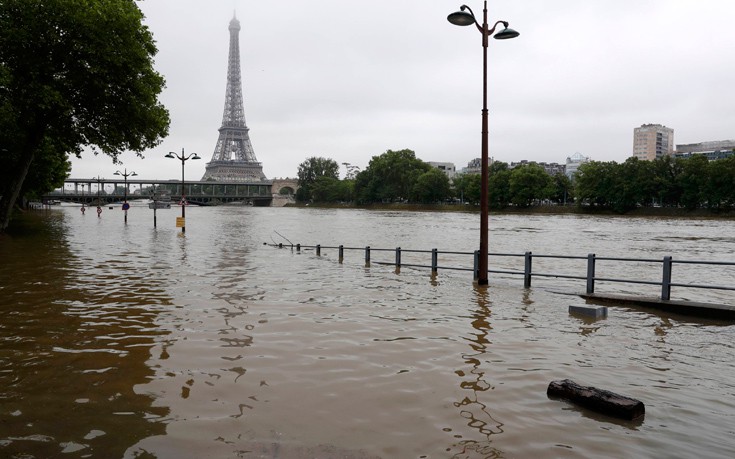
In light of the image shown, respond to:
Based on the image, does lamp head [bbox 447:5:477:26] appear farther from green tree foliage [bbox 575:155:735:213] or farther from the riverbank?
the riverbank

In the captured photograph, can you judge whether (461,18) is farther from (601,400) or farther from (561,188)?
(561,188)

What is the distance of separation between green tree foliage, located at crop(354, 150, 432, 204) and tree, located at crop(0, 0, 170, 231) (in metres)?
116

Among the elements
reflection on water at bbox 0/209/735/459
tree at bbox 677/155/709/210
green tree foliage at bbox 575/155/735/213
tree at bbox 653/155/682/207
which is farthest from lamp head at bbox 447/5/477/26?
tree at bbox 653/155/682/207

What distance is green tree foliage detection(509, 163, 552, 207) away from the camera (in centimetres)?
11719

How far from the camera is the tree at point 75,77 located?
26.3m

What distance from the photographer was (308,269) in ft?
65.9

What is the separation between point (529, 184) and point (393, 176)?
4495cm

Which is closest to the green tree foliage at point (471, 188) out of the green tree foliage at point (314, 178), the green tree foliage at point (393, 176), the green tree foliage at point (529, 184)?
the green tree foliage at point (529, 184)

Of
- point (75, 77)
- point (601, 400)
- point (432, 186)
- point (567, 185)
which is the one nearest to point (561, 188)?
point (567, 185)

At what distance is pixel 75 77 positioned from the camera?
91.1 feet

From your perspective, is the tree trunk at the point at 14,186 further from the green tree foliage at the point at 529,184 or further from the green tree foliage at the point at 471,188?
the green tree foliage at the point at 471,188

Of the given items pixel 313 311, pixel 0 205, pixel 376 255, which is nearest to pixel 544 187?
pixel 376 255

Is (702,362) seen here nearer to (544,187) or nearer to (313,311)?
(313,311)

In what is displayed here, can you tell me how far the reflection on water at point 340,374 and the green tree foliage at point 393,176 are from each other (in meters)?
134
